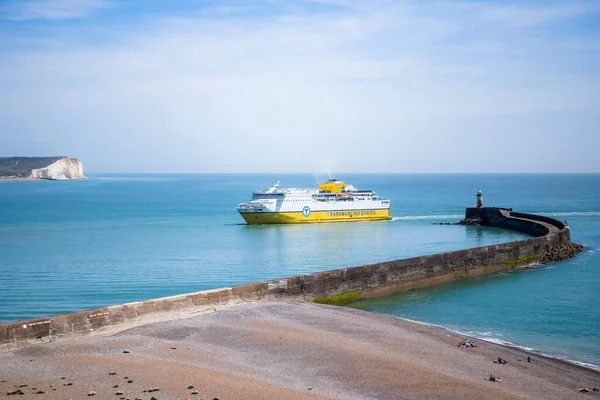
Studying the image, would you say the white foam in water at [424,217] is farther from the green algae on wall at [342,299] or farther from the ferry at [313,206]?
the green algae on wall at [342,299]

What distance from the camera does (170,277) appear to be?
992 inches

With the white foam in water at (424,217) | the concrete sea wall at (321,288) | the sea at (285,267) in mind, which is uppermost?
the concrete sea wall at (321,288)

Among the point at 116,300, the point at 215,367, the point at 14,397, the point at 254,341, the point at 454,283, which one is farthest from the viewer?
the point at 454,283

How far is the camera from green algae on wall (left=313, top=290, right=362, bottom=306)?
19312mm

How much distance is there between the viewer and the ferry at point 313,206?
4934 centimetres

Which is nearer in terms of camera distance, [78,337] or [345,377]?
[345,377]

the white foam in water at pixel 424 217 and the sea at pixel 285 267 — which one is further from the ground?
the white foam in water at pixel 424 217

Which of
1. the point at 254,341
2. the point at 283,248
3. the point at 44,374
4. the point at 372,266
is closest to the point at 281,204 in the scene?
the point at 283,248

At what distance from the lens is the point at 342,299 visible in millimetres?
19734

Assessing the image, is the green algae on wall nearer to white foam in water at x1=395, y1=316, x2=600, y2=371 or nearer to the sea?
the sea

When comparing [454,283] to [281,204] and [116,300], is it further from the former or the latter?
[281,204]

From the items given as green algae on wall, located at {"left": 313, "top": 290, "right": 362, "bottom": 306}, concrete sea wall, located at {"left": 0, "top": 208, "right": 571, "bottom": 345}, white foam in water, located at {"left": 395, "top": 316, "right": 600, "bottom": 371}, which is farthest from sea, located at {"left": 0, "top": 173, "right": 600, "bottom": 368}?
concrete sea wall, located at {"left": 0, "top": 208, "right": 571, "bottom": 345}

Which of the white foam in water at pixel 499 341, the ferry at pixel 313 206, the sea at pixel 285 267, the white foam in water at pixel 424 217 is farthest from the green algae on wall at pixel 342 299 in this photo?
the white foam in water at pixel 424 217

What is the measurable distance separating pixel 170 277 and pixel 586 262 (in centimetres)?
1835
